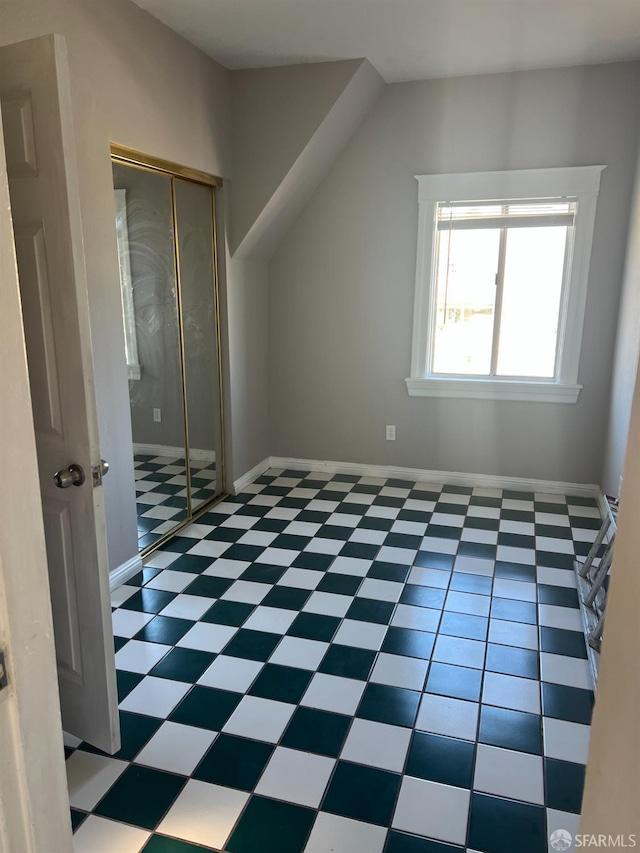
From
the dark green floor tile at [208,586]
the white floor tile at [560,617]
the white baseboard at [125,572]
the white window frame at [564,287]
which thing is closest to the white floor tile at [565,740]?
the white floor tile at [560,617]

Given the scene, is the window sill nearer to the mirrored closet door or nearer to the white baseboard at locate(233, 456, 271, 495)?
the white baseboard at locate(233, 456, 271, 495)

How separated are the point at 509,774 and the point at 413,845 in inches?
16.0

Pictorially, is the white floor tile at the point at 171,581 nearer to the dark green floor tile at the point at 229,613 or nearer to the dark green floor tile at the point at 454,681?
the dark green floor tile at the point at 229,613

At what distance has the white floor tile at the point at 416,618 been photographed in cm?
262

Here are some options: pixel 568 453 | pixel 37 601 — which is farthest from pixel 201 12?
pixel 568 453

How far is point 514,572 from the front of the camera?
311 centimetres

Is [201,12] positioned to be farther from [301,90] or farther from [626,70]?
[626,70]

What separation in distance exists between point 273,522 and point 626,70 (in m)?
3.46

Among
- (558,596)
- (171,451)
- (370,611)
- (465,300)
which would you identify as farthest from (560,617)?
(465,300)

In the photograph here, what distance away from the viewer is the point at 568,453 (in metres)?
4.18

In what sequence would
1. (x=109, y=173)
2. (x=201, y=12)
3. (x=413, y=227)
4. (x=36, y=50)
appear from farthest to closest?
(x=413, y=227) → (x=201, y=12) → (x=109, y=173) → (x=36, y=50)

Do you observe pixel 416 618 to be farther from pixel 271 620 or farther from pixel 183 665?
pixel 183 665

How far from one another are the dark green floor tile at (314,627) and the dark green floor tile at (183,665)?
38cm

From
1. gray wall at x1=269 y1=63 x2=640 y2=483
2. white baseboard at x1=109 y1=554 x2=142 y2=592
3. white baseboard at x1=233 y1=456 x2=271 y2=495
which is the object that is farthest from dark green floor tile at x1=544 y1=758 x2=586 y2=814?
white baseboard at x1=233 y1=456 x2=271 y2=495
